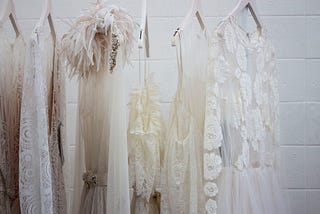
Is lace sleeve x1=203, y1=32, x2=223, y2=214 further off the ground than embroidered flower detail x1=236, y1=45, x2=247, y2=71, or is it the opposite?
embroidered flower detail x1=236, y1=45, x2=247, y2=71

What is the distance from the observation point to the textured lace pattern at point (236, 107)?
131 centimetres

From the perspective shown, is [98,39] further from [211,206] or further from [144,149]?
[211,206]

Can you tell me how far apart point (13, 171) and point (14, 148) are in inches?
3.0

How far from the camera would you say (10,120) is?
1.41 meters

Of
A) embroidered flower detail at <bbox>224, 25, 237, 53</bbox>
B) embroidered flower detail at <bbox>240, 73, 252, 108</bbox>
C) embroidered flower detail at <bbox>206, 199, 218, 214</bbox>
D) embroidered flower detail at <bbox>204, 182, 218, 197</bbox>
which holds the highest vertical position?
embroidered flower detail at <bbox>224, 25, 237, 53</bbox>

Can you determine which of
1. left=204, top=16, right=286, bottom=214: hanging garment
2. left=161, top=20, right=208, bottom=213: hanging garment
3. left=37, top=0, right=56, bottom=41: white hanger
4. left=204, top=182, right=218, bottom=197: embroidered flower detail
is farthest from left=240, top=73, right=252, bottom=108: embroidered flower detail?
left=37, top=0, right=56, bottom=41: white hanger

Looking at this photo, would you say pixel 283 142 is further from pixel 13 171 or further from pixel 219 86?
pixel 13 171

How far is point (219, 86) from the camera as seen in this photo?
1.35 m

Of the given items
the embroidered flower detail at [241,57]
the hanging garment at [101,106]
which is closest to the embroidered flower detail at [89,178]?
the hanging garment at [101,106]

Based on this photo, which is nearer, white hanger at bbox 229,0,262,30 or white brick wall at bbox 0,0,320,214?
white hanger at bbox 229,0,262,30

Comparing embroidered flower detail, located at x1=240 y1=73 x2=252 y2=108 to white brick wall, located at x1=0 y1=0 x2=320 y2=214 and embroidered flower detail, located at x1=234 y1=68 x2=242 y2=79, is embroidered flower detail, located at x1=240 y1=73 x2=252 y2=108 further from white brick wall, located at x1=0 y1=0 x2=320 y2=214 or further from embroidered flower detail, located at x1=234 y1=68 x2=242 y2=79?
white brick wall, located at x1=0 y1=0 x2=320 y2=214

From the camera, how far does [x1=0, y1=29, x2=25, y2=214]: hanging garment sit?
135 centimetres

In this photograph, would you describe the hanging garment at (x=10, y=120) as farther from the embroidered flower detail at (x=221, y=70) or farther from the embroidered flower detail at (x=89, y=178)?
the embroidered flower detail at (x=221, y=70)

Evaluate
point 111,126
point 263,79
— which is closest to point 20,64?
point 111,126
